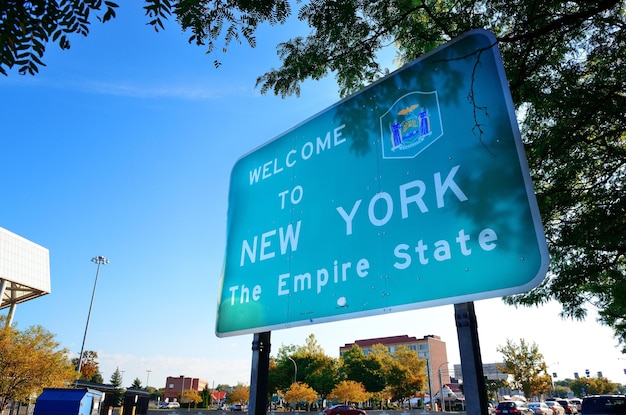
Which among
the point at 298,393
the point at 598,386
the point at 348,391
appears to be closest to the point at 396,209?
the point at 298,393

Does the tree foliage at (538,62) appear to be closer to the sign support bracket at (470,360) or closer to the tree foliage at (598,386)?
the sign support bracket at (470,360)

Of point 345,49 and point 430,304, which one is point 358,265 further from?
point 345,49

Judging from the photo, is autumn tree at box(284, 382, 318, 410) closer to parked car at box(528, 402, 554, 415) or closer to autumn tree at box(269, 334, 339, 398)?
autumn tree at box(269, 334, 339, 398)

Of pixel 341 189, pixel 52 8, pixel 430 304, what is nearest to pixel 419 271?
pixel 430 304

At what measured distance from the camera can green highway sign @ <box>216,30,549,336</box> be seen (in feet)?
5.41

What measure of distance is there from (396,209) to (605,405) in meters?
17.8

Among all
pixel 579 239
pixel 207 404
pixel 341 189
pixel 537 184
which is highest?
pixel 537 184

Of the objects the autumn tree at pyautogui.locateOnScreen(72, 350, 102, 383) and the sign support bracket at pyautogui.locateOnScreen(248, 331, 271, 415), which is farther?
the autumn tree at pyautogui.locateOnScreen(72, 350, 102, 383)

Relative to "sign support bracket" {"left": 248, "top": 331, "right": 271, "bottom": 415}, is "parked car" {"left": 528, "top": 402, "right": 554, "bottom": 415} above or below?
below

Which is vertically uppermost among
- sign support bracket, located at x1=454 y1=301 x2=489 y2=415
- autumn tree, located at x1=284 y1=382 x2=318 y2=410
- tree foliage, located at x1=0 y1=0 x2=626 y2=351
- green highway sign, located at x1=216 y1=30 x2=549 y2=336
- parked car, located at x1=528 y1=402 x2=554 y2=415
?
tree foliage, located at x1=0 y1=0 x2=626 y2=351

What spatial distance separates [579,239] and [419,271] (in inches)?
322

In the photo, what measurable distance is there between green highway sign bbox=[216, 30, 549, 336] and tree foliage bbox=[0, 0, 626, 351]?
0.74 meters

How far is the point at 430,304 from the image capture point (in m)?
1.71

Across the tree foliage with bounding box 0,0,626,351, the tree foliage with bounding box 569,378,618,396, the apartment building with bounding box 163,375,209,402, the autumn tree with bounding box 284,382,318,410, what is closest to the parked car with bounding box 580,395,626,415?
the tree foliage with bounding box 0,0,626,351
